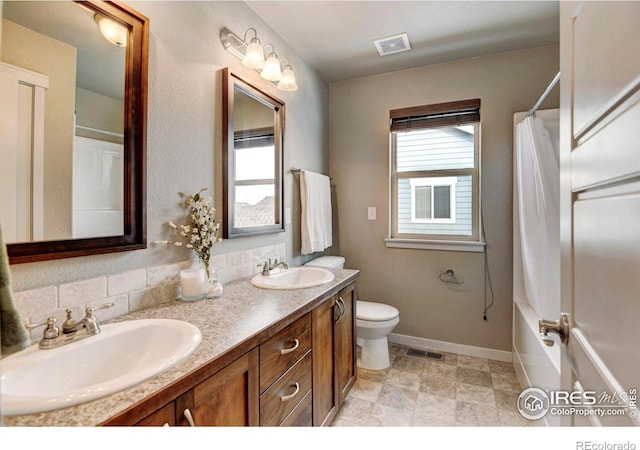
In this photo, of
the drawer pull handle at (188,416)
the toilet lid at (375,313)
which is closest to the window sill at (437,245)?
the toilet lid at (375,313)

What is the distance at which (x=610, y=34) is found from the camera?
0.56 metres

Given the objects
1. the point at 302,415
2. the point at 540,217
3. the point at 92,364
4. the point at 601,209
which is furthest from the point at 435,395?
the point at 92,364

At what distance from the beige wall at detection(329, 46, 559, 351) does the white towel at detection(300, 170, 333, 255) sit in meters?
0.37

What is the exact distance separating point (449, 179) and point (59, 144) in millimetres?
2541

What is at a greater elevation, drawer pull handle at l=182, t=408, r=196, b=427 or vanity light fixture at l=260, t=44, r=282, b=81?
vanity light fixture at l=260, t=44, r=282, b=81

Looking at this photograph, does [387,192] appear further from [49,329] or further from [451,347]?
[49,329]

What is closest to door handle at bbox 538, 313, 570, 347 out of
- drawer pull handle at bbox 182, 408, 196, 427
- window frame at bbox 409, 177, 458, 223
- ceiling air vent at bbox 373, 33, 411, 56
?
drawer pull handle at bbox 182, 408, 196, 427

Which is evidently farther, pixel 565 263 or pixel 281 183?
pixel 281 183

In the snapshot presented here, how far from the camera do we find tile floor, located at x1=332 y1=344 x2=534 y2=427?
1693mm

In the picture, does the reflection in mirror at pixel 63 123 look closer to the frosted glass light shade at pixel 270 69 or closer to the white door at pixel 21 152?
the white door at pixel 21 152

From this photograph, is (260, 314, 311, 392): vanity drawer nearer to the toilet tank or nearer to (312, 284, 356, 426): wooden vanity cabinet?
(312, 284, 356, 426): wooden vanity cabinet

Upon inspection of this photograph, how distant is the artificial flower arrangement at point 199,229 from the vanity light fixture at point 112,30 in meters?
0.61
